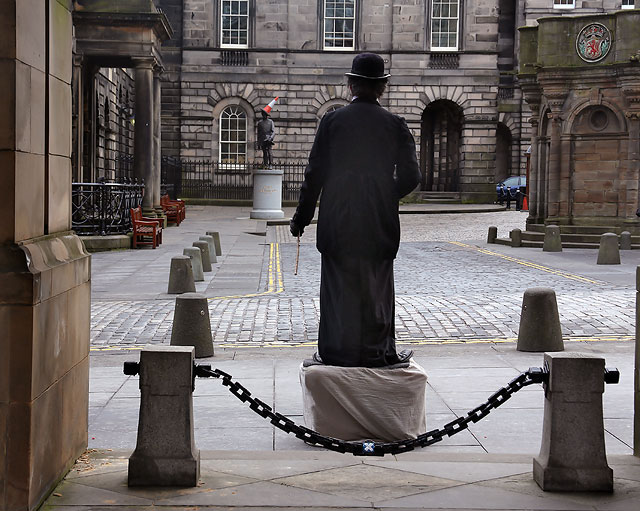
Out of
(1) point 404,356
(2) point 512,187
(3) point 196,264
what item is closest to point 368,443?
(1) point 404,356

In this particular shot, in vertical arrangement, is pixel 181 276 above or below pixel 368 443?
above

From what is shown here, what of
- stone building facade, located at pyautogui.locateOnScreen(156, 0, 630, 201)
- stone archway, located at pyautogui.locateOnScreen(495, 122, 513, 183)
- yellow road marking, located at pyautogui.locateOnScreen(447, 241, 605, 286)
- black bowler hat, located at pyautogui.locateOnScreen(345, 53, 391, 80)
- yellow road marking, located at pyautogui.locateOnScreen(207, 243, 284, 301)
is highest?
stone building facade, located at pyautogui.locateOnScreen(156, 0, 630, 201)

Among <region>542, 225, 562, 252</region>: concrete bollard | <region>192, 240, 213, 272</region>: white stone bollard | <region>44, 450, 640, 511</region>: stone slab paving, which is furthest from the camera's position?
<region>542, 225, 562, 252</region>: concrete bollard

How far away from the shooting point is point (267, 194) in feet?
117

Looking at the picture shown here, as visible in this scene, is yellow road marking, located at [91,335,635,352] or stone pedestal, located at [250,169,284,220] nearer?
yellow road marking, located at [91,335,635,352]

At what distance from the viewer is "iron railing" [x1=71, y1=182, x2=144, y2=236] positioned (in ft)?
72.0

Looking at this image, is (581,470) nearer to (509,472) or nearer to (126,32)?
(509,472)

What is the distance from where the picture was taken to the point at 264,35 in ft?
157

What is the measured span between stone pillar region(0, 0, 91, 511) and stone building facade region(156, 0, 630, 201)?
42698 mm

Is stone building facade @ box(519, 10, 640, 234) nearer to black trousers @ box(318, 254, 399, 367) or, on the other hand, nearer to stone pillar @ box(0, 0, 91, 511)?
black trousers @ box(318, 254, 399, 367)

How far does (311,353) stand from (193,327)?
1.12 m

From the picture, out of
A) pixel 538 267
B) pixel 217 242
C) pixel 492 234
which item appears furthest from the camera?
pixel 492 234

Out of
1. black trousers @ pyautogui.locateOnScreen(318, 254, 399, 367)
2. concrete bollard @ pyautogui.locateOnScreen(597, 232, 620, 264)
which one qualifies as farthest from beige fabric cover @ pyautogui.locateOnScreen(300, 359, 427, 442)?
concrete bollard @ pyautogui.locateOnScreen(597, 232, 620, 264)

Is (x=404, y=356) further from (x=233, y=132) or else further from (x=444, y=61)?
(x=444, y=61)
